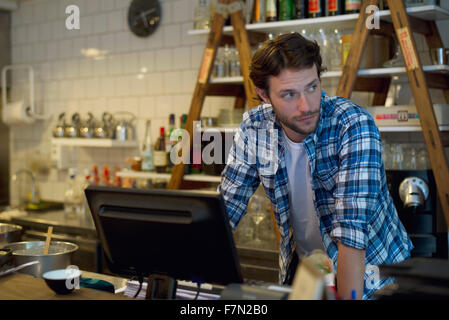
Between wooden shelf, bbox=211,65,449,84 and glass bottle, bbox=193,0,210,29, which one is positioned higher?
glass bottle, bbox=193,0,210,29

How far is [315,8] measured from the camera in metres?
3.07

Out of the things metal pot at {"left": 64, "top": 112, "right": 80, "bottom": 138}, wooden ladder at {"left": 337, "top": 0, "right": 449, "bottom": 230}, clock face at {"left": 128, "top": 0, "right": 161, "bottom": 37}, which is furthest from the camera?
metal pot at {"left": 64, "top": 112, "right": 80, "bottom": 138}

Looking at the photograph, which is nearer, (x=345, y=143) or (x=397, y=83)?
(x=345, y=143)

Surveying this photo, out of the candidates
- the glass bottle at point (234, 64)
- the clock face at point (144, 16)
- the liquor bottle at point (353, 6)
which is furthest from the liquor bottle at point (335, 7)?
the clock face at point (144, 16)

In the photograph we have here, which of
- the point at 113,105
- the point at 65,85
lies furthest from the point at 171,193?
the point at 65,85

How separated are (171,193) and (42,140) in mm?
4067

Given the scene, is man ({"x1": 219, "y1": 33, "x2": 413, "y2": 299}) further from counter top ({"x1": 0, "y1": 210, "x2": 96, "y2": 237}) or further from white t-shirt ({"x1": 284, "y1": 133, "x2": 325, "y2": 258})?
counter top ({"x1": 0, "y1": 210, "x2": 96, "y2": 237})

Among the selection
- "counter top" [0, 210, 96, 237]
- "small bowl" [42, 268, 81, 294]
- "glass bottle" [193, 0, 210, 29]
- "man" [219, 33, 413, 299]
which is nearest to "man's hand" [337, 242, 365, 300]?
"man" [219, 33, 413, 299]

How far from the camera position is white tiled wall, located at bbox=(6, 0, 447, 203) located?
13.5 ft

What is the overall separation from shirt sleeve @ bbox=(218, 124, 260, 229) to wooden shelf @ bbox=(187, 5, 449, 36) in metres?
1.23

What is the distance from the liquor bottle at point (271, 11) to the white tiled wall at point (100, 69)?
1.81 feet

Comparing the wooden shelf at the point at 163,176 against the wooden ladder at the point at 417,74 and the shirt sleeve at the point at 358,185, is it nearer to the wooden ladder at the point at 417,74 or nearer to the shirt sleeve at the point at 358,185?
the wooden ladder at the point at 417,74
